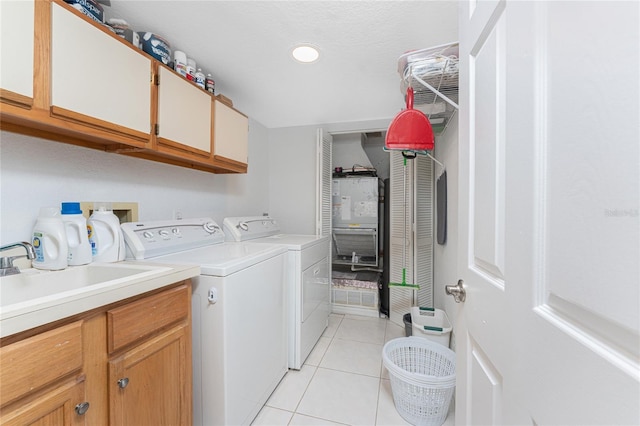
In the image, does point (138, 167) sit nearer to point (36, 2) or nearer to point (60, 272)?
point (60, 272)

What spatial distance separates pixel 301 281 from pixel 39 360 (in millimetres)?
1547

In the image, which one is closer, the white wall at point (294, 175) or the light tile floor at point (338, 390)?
the light tile floor at point (338, 390)

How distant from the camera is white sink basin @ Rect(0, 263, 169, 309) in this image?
3.25 ft

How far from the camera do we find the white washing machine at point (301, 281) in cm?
209

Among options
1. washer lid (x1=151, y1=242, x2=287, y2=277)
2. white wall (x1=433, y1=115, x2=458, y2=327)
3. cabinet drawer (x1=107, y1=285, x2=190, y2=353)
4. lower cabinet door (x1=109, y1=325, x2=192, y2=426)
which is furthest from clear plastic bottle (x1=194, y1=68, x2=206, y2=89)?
white wall (x1=433, y1=115, x2=458, y2=327)

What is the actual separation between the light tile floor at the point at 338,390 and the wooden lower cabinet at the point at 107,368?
2.42 feet

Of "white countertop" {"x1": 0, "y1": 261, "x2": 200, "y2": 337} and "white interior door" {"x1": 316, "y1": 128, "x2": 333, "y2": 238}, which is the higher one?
"white interior door" {"x1": 316, "y1": 128, "x2": 333, "y2": 238}

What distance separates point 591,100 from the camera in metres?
0.36

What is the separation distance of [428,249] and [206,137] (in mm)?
2492

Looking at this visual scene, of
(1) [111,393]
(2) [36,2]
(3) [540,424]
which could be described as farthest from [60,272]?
(3) [540,424]

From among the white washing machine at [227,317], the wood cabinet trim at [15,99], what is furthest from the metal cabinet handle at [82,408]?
the wood cabinet trim at [15,99]

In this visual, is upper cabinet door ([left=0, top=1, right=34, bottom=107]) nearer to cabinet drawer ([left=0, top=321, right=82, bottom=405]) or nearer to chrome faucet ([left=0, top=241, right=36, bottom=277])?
chrome faucet ([left=0, top=241, right=36, bottom=277])

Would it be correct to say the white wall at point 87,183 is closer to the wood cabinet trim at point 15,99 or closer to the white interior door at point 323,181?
the wood cabinet trim at point 15,99

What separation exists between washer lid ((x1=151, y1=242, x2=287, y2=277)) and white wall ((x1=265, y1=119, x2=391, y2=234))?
1467 mm
